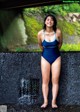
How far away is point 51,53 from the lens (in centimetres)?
636

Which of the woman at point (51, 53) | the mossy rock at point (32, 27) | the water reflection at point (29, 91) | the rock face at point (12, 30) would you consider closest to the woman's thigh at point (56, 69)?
the woman at point (51, 53)

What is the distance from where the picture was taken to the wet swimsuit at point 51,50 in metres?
6.33

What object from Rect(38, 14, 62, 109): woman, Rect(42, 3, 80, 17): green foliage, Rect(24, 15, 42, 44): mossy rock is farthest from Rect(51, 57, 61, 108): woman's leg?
Rect(42, 3, 80, 17): green foliage

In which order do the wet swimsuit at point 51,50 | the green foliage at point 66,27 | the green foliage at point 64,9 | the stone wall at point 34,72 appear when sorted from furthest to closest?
the green foliage at point 66,27, the green foliage at point 64,9, the stone wall at point 34,72, the wet swimsuit at point 51,50

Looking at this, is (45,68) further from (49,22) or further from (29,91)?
(49,22)

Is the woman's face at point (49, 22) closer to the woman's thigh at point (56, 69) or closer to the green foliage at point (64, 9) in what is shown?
the woman's thigh at point (56, 69)

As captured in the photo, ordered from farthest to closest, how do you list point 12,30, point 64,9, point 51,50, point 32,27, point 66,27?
point 66,27, point 64,9, point 32,27, point 12,30, point 51,50

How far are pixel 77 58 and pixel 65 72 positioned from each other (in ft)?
0.96

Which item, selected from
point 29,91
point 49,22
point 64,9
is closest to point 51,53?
point 49,22

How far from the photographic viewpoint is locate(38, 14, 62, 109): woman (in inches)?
250

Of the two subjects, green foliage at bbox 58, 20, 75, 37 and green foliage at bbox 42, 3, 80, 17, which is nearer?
green foliage at bbox 42, 3, 80, 17

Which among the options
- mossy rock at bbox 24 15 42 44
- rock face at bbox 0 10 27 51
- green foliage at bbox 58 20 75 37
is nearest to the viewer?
rock face at bbox 0 10 27 51

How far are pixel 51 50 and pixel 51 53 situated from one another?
48 millimetres

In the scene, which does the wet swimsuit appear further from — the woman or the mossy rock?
the mossy rock
